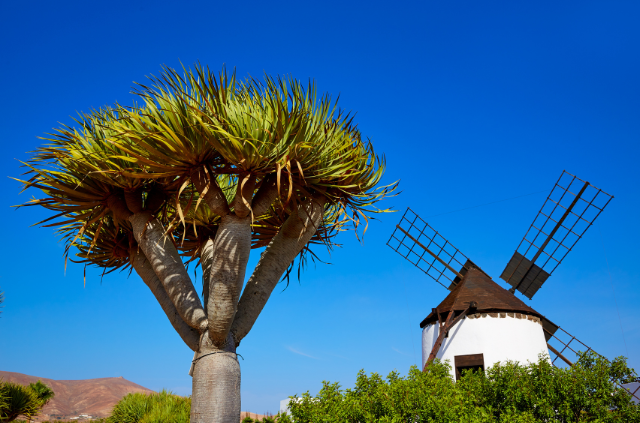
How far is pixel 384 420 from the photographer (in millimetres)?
5391

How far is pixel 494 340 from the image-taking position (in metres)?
11.1

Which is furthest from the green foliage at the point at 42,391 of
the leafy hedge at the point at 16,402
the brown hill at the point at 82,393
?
the brown hill at the point at 82,393

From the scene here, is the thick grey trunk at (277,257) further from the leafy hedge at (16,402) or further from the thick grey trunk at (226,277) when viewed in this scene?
the leafy hedge at (16,402)

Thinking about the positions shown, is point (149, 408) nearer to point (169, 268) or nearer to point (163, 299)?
point (163, 299)

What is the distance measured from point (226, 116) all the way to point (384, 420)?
166 inches

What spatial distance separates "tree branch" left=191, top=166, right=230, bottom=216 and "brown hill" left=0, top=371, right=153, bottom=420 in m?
35.2

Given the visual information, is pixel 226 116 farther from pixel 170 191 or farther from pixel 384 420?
pixel 384 420

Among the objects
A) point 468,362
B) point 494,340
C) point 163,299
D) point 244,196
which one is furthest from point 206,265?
point 494,340

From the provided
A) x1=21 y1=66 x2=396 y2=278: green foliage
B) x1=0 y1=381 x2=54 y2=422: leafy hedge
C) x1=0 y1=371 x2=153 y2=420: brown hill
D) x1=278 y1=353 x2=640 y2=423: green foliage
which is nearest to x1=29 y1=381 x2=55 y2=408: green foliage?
x1=0 y1=381 x2=54 y2=422: leafy hedge

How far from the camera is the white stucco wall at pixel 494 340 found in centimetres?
1099

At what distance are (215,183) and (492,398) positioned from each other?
5446mm

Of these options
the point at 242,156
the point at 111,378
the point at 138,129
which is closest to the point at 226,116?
the point at 242,156

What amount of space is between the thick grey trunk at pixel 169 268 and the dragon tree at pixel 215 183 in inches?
0.6

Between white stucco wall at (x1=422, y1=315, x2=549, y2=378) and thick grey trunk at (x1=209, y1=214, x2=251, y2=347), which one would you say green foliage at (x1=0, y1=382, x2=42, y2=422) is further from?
white stucco wall at (x1=422, y1=315, x2=549, y2=378)
